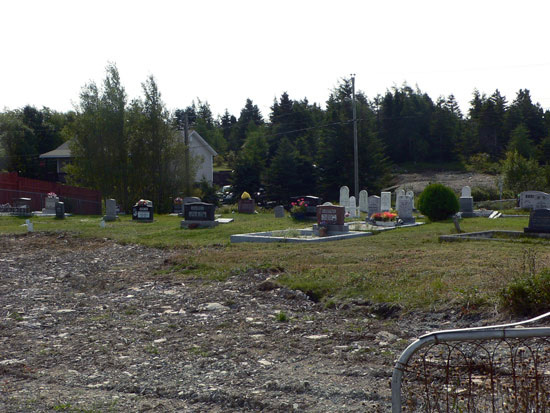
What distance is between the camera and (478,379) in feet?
16.6

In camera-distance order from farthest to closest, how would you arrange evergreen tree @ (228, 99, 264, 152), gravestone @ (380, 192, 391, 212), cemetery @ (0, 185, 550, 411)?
evergreen tree @ (228, 99, 264, 152)
gravestone @ (380, 192, 391, 212)
cemetery @ (0, 185, 550, 411)

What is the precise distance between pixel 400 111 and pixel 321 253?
6578 cm

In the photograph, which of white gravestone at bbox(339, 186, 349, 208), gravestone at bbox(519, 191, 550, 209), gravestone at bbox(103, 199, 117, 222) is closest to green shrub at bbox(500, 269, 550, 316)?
gravestone at bbox(519, 191, 550, 209)

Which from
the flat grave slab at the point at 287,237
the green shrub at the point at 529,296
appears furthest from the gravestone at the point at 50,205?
the green shrub at the point at 529,296

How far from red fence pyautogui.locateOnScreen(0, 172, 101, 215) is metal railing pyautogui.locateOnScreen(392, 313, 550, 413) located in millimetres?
35855

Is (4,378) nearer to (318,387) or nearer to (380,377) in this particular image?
(318,387)

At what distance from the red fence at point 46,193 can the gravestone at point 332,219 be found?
23120mm

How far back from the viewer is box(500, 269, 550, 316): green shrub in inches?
278

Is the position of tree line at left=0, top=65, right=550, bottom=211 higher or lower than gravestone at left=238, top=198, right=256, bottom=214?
higher

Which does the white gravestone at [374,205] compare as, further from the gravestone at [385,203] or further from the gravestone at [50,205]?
the gravestone at [50,205]

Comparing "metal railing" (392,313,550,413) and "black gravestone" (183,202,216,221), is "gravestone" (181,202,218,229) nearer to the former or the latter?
"black gravestone" (183,202,216,221)

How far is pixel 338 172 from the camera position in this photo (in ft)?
175

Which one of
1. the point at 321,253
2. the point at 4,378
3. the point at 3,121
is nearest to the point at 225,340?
the point at 4,378

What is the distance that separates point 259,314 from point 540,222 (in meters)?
10.4
